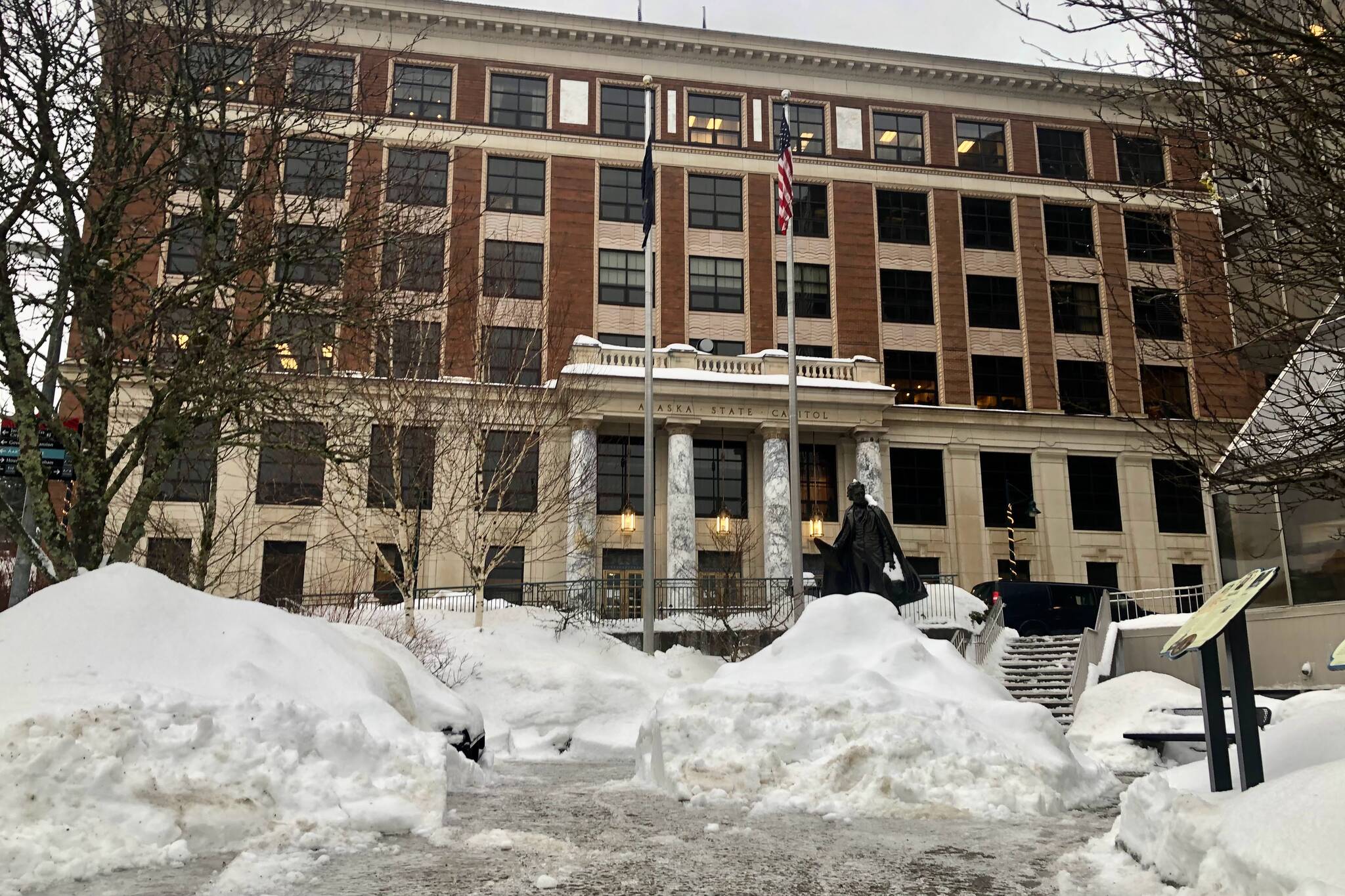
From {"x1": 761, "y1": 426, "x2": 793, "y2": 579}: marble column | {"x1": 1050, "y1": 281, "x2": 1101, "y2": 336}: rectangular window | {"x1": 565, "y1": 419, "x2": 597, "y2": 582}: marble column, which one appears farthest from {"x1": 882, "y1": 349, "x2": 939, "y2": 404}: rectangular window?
{"x1": 565, "y1": 419, "x2": 597, "y2": 582}: marble column

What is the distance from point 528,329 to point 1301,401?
27167mm

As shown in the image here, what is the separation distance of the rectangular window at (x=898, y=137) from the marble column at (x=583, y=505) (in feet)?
63.6

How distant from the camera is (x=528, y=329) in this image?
33.1 meters

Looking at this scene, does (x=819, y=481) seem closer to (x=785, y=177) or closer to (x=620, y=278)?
(x=620, y=278)

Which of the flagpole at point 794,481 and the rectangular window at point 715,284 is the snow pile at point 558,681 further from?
the rectangular window at point 715,284

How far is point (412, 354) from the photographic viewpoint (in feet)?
85.3

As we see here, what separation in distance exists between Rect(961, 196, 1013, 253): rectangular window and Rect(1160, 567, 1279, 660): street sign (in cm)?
3838

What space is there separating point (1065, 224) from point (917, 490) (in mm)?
14605

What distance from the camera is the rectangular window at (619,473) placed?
118 ft

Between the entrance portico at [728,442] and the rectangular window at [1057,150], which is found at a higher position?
the rectangular window at [1057,150]

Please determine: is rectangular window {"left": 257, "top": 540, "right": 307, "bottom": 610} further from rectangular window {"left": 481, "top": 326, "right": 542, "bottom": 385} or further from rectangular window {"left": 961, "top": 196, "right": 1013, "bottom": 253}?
rectangular window {"left": 961, "top": 196, "right": 1013, "bottom": 253}

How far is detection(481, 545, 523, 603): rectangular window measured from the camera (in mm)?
34406

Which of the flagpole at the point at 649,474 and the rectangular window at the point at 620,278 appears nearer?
the flagpole at the point at 649,474

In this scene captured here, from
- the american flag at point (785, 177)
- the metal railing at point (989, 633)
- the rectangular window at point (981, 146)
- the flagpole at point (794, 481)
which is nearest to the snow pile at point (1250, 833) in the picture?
the flagpole at point (794, 481)
